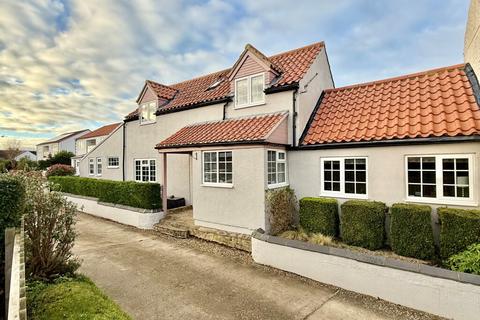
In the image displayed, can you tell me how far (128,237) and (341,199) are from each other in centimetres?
983

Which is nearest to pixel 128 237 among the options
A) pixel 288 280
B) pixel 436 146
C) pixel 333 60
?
pixel 288 280

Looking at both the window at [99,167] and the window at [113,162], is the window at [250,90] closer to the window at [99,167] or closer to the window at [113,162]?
the window at [113,162]

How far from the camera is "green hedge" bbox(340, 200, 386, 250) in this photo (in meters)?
8.10

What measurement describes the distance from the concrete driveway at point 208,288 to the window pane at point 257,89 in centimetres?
741

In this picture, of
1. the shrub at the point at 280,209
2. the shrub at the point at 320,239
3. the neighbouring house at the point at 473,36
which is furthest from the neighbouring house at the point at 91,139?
the neighbouring house at the point at 473,36

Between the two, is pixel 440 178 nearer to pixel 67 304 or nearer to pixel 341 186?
pixel 341 186

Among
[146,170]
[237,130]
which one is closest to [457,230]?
[237,130]

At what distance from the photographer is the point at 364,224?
8.22 metres

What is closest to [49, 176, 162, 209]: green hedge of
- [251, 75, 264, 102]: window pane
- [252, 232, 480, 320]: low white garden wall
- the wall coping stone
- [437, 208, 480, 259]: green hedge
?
[251, 75, 264, 102]: window pane

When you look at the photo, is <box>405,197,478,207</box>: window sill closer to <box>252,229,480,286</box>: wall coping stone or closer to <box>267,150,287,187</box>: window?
<box>252,229,480,286</box>: wall coping stone

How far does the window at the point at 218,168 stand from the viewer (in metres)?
10.5

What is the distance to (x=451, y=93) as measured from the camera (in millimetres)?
9500

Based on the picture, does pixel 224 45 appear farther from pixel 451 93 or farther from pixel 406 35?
pixel 451 93

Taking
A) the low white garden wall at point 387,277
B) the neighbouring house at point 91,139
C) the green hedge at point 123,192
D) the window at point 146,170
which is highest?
the neighbouring house at point 91,139
